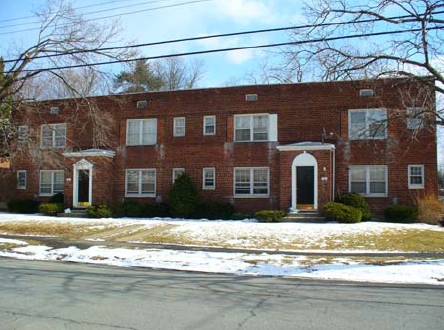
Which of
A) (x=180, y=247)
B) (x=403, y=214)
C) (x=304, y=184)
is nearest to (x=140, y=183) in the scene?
(x=304, y=184)

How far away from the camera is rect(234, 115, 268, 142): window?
24.5 metres

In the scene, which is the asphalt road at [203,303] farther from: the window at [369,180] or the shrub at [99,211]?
the window at [369,180]

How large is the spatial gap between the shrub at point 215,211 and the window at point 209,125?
4.25 m

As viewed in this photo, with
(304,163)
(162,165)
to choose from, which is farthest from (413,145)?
(162,165)

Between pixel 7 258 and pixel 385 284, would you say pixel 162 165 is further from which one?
pixel 385 284

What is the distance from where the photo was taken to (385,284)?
9.02 meters

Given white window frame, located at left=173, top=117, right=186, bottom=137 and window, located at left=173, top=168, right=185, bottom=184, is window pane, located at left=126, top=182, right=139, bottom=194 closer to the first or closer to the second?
window, located at left=173, top=168, right=185, bottom=184

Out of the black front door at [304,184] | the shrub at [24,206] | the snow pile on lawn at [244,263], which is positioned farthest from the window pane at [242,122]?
the shrub at [24,206]

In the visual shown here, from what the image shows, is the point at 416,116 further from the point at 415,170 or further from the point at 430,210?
the point at 415,170

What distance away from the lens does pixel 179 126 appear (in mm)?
25781

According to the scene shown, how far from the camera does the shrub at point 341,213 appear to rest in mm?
20094

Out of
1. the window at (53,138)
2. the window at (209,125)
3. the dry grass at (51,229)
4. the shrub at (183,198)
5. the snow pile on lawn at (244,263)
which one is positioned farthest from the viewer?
the window at (53,138)

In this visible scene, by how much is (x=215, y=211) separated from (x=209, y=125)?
16.7 feet

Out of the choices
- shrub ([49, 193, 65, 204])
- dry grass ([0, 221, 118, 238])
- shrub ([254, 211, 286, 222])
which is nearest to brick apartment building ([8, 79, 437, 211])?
shrub ([49, 193, 65, 204])
